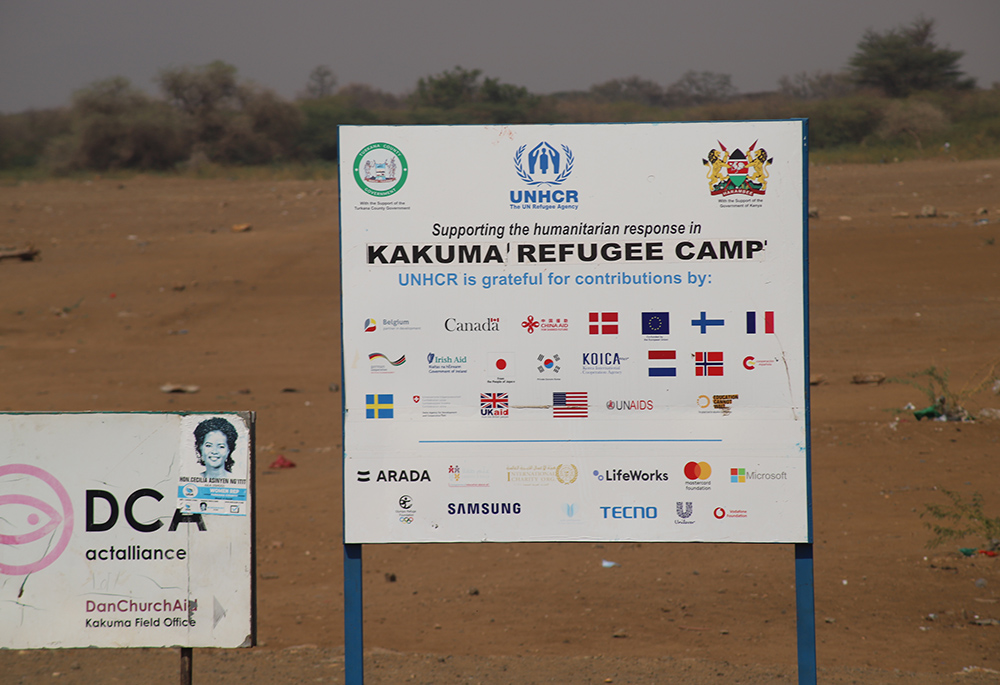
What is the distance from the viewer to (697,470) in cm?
398

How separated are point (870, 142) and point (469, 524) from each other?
3369 centimetres

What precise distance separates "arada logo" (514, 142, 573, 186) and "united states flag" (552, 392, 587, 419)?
3.05 ft

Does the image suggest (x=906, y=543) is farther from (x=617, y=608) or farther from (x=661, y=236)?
(x=661, y=236)

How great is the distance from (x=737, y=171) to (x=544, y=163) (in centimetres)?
83

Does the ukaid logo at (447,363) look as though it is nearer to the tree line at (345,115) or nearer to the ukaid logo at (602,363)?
the ukaid logo at (602,363)

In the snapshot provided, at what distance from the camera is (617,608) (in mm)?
6098

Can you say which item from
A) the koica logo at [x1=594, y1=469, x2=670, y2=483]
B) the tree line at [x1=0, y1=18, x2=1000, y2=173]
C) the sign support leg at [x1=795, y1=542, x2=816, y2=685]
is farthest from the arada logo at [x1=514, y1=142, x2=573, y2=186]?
the tree line at [x1=0, y1=18, x2=1000, y2=173]

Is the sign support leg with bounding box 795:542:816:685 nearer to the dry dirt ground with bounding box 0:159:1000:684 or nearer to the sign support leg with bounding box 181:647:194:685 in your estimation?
the dry dirt ground with bounding box 0:159:1000:684

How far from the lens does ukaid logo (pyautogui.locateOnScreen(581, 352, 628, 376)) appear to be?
3979 millimetres

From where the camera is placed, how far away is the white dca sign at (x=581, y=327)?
394 cm

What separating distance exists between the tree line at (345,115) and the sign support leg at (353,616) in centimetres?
2900

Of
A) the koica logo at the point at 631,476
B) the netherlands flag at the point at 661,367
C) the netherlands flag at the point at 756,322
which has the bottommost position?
the koica logo at the point at 631,476

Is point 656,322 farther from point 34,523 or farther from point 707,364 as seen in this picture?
point 34,523

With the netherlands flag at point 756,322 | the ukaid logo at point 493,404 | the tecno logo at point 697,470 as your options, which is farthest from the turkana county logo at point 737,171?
the ukaid logo at point 493,404
